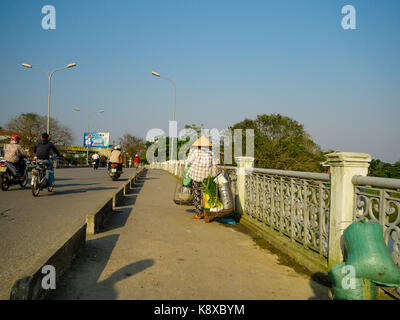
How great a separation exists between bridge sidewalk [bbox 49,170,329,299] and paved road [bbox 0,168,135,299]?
1.80 feet

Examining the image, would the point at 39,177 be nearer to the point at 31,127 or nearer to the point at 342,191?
the point at 342,191

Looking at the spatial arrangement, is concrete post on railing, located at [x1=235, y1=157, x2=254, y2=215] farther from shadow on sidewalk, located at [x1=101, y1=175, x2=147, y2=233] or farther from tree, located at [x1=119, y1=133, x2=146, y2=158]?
tree, located at [x1=119, y1=133, x2=146, y2=158]

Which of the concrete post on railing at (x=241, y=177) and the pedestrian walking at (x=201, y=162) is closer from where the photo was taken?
the pedestrian walking at (x=201, y=162)

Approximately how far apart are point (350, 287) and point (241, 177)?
193 inches

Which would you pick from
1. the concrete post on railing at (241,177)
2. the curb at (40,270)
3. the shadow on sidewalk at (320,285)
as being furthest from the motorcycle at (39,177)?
the shadow on sidewalk at (320,285)

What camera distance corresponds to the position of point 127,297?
10.6 feet

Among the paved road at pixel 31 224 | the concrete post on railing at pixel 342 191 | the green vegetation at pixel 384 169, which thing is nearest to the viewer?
the concrete post on railing at pixel 342 191

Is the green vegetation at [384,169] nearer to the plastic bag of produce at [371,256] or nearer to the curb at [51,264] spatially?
the plastic bag of produce at [371,256]

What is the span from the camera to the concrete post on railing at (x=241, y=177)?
24.8 feet

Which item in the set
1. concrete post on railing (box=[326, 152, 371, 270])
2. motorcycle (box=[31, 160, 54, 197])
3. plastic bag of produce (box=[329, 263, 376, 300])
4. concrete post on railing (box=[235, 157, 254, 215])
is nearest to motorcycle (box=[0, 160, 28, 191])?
motorcycle (box=[31, 160, 54, 197])

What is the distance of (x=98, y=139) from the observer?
68.3 m

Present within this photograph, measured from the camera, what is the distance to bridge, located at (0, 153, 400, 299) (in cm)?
334

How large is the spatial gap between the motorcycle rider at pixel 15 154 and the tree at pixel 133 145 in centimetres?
7247
